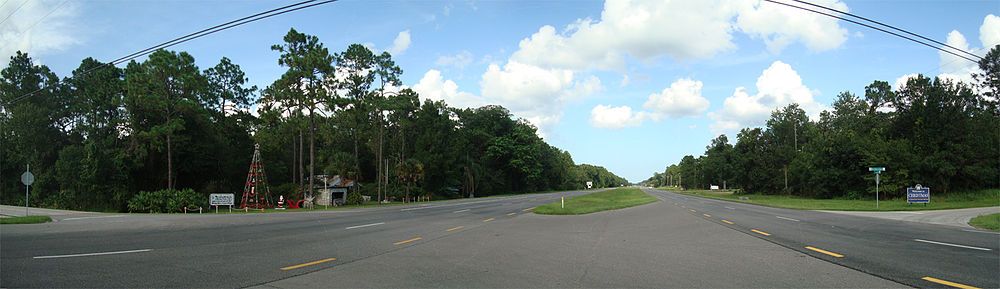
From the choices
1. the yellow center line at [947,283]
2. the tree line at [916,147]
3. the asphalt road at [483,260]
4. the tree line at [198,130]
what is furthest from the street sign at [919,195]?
the tree line at [198,130]

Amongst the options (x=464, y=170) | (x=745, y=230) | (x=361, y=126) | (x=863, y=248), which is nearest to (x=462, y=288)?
(x=863, y=248)

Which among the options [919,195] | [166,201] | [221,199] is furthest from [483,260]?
[919,195]

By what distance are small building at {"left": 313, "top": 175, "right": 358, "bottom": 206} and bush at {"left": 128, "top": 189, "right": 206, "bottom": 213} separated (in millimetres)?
10940

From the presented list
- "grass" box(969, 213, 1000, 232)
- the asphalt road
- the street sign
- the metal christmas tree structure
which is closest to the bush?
the metal christmas tree structure

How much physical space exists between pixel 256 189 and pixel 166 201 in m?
6.13

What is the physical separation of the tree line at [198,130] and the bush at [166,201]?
26.9 feet

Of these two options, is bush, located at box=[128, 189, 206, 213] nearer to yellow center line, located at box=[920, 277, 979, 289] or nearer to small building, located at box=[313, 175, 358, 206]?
small building, located at box=[313, 175, 358, 206]

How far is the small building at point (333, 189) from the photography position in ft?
155

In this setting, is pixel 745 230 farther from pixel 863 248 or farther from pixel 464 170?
pixel 464 170

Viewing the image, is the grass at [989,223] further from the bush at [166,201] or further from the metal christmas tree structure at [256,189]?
the metal christmas tree structure at [256,189]

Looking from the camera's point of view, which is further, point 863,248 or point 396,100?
point 396,100

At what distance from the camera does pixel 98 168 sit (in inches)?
1578

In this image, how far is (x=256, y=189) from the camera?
39.0 m

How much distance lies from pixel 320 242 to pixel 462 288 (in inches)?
270
